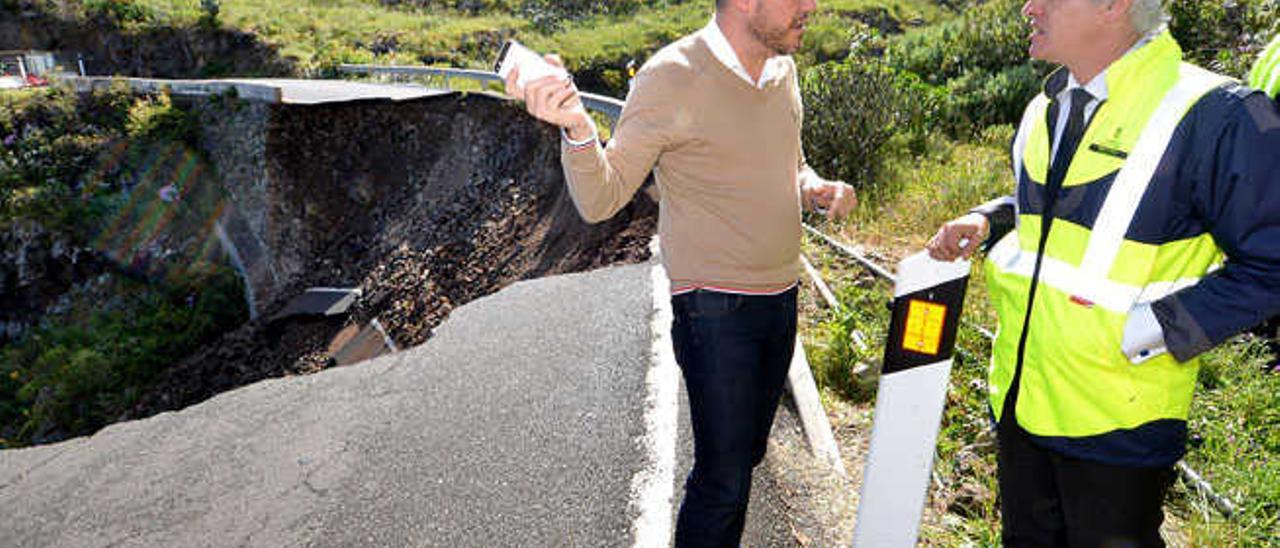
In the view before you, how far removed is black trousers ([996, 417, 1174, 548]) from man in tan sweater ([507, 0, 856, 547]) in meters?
0.89

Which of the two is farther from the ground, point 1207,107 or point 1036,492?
point 1207,107

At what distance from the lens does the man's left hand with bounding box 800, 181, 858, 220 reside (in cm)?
304

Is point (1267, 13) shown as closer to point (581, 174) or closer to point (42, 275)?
point (581, 174)

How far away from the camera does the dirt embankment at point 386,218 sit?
11516 millimetres

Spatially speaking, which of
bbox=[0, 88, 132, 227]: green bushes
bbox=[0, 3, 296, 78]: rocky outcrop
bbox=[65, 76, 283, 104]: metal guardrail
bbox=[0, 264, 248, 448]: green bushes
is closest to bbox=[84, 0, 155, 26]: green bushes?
bbox=[0, 3, 296, 78]: rocky outcrop

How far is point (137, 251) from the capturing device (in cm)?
2039

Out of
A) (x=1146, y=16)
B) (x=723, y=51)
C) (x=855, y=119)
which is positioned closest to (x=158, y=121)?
(x=855, y=119)

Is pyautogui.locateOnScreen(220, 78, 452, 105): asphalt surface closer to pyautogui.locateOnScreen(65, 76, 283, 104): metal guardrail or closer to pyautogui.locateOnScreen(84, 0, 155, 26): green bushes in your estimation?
pyautogui.locateOnScreen(65, 76, 283, 104): metal guardrail

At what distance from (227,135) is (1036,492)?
20602mm

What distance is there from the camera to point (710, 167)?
2.60m

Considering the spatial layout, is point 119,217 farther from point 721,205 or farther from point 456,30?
point 721,205

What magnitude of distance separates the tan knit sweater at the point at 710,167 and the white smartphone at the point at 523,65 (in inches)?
14.3

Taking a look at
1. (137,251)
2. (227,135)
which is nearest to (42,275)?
(137,251)

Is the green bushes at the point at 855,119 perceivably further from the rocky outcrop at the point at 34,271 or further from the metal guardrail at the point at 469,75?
the rocky outcrop at the point at 34,271
